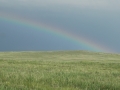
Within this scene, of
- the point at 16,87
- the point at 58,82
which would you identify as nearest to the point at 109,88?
the point at 58,82

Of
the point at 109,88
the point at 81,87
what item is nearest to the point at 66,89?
the point at 81,87

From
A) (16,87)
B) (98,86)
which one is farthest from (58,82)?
(16,87)

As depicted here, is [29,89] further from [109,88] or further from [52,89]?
[109,88]

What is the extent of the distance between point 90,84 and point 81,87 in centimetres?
48

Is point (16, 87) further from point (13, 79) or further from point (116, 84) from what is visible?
point (116, 84)

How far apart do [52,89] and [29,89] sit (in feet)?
2.38

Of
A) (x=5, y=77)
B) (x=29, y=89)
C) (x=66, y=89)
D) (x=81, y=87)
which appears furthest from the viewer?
(x=5, y=77)

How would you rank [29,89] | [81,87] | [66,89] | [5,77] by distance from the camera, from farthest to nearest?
[5,77], [81,87], [66,89], [29,89]

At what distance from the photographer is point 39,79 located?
10.7 m

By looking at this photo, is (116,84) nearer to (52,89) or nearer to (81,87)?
(81,87)

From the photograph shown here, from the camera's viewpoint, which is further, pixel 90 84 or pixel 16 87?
pixel 90 84

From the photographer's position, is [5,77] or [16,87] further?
[5,77]

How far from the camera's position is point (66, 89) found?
28.6 ft

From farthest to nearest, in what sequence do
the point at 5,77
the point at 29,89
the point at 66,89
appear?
1. the point at 5,77
2. the point at 66,89
3. the point at 29,89
